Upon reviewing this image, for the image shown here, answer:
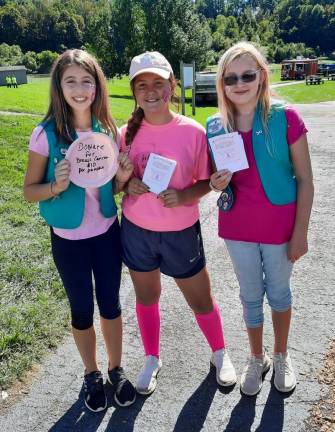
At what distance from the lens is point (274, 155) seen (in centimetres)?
240

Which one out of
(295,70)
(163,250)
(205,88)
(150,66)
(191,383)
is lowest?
(295,70)

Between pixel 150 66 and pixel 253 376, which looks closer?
pixel 150 66

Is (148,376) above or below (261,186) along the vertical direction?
below

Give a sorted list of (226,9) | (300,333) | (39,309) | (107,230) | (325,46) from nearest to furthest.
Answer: (107,230), (300,333), (39,309), (325,46), (226,9)

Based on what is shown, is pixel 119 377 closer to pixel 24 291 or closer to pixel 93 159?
pixel 93 159

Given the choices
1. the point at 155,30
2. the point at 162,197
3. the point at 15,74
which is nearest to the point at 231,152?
the point at 162,197

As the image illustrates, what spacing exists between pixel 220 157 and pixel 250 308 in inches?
39.0

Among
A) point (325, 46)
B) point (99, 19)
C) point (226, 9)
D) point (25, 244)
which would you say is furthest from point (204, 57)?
point (226, 9)

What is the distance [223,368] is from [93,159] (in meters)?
1.58

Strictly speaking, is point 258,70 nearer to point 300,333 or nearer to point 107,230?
point 107,230

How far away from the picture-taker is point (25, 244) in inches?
195

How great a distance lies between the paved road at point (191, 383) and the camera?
2564 mm

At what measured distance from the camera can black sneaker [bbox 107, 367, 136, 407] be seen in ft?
8.88

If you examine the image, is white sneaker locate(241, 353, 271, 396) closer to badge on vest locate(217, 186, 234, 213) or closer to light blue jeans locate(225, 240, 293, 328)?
light blue jeans locate(225, 240, 293, 328)
